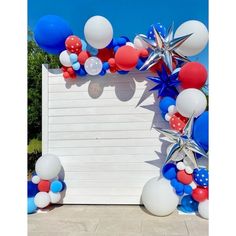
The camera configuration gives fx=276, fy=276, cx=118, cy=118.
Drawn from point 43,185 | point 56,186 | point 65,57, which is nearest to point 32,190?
point 43,185

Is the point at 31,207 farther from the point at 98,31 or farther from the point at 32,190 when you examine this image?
the point at 98,31

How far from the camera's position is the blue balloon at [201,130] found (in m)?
3.46

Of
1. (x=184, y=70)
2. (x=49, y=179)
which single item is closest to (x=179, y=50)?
(x=184, y=70)

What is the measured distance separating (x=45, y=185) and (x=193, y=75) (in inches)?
98.4

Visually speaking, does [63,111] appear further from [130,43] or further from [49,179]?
[130,43]

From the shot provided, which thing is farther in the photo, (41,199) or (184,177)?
(41,199)

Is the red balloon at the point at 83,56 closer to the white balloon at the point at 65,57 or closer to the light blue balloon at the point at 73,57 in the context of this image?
the light blue balloon at the point at 73,57

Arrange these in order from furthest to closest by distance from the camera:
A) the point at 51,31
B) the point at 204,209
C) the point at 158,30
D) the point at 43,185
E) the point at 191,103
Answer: the point at 43,185, the point at 51,31, the point at 158,30, the point at 204,209, the point at 191,103

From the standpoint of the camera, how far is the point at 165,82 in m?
3.78

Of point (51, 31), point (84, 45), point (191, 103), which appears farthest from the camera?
point (84, 45)

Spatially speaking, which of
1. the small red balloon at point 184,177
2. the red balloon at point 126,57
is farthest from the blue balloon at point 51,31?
the small red balloon at point 184,177

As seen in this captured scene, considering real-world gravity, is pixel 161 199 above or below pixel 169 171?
below

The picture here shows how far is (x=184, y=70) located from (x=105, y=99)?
126 centimetres
